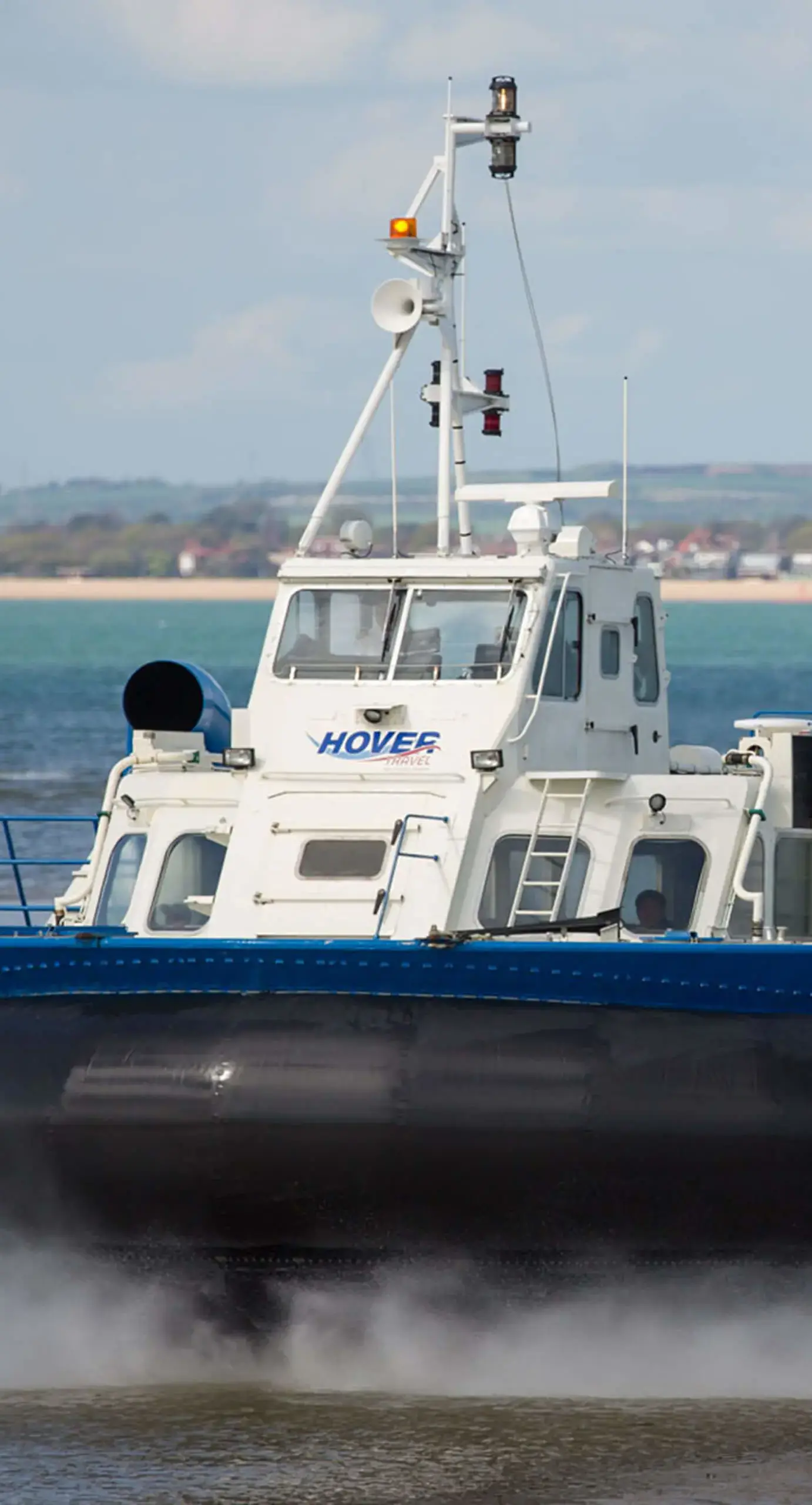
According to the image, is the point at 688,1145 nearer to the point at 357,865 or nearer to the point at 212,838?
the point at 357,865

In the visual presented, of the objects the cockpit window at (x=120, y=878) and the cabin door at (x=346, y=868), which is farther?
the cockpit window at (x=120, y=878)

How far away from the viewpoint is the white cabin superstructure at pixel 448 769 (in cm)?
994

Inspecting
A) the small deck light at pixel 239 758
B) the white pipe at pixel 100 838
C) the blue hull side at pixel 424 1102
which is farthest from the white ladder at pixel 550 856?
the white pipe at pixel 100 838


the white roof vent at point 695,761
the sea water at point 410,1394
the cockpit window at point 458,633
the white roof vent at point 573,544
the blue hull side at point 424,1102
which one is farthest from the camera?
the white roof vent at point 695,761

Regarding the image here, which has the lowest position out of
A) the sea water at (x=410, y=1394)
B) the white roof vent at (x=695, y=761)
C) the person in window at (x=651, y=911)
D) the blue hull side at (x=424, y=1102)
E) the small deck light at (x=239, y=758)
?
the sea water at (x=410, y=1394)

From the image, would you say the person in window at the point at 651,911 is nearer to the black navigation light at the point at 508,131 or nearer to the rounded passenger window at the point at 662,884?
the rounded passenger window at the point at 662,884

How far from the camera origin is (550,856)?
995 cm

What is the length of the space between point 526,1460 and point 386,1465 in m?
0.46

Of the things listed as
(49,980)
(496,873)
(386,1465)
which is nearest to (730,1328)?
(386,1465)

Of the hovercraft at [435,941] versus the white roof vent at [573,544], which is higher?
the white roof vent at [573,544]

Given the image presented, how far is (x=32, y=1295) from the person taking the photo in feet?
31.0

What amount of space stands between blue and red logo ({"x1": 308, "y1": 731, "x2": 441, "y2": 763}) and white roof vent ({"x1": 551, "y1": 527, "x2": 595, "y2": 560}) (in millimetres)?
1089

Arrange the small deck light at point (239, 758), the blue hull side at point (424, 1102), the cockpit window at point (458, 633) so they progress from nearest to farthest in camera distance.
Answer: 1. the blue hull side at point (424, 1102)
2. the small deck light at point (239, 758)
3. the cockpit window at point (458, 633)

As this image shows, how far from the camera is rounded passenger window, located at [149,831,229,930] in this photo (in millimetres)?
10203
